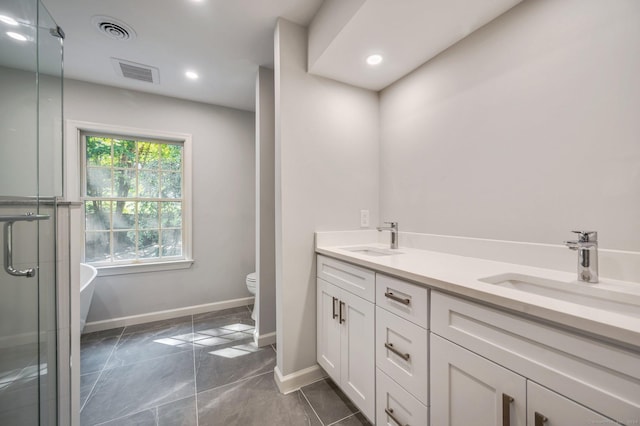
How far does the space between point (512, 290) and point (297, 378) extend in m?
1.48

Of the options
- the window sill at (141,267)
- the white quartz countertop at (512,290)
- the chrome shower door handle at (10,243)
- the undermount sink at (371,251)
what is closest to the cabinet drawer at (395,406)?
the white quartz countertop at (512,290)

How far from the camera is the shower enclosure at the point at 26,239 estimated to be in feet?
3.68

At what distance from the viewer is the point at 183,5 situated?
1.62 metres

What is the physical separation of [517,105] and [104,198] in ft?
11.9

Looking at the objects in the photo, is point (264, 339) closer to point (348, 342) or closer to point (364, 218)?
point (348, 342)

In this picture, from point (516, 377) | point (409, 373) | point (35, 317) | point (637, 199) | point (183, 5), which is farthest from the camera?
point (183, 5)

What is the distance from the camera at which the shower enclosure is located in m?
1.12

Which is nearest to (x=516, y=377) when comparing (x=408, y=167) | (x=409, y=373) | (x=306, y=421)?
(x=409, y=373)

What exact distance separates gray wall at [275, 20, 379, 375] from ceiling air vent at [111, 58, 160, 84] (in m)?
1.43

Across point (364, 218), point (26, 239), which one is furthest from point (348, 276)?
point (26, 239)

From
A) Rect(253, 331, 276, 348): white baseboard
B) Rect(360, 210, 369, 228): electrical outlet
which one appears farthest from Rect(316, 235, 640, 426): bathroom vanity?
Rect(253, 331, 276, 348): white baseboard

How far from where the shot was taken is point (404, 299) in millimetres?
1067

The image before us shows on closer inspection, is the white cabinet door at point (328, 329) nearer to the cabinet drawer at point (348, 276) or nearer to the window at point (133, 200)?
the cabinet drawer at point (348, 276)

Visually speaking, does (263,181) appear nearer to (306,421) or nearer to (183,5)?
(183,5)
